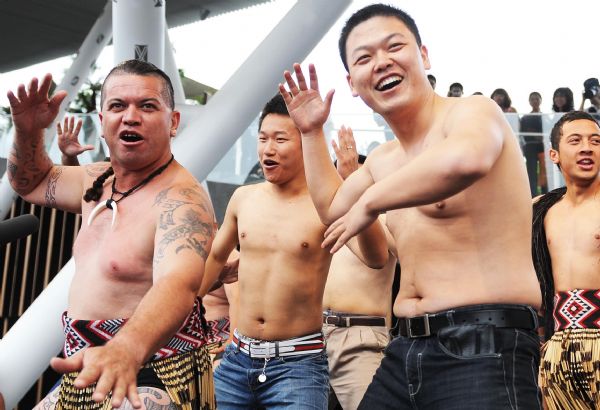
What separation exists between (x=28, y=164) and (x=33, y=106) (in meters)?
0.30

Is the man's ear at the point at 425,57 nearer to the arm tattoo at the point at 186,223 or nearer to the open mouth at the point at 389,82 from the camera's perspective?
the open mouth at the point at 389,82

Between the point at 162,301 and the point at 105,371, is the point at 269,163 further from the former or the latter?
the point at 105,371

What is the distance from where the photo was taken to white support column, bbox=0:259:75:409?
373 centimetres

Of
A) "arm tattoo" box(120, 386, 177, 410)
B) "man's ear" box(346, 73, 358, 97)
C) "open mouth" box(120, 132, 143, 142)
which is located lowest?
"arm tattoo" box(120, 386, 177, 410)

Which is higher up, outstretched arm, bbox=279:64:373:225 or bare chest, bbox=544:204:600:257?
outstretched arm, bbox=279:64:373:225

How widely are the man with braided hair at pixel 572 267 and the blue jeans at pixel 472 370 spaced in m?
1.96

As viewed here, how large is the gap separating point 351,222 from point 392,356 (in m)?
0.54

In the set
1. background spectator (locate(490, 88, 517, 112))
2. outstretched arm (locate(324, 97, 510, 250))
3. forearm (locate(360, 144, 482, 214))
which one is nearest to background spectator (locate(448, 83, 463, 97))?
background spectator (locate(490, 88, 517, 112))

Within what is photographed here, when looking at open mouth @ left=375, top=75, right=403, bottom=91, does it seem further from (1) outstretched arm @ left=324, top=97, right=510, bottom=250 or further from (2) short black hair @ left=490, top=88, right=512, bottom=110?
(2) short black hair @ left=490, top=88, right=512, bottom=110

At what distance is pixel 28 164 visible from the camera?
3.39 metres

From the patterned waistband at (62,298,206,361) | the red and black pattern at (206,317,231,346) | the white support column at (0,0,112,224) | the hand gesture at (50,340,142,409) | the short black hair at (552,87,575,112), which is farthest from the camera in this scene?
the white support column at (0,0,112,224)

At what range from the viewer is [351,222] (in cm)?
246

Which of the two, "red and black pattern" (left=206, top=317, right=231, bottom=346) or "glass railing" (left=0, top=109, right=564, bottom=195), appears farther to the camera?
"glass railing" (left=0, top=109, right=564, bottom=195)

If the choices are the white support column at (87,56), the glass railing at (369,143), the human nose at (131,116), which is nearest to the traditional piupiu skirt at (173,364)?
the human nose at (131,116)
